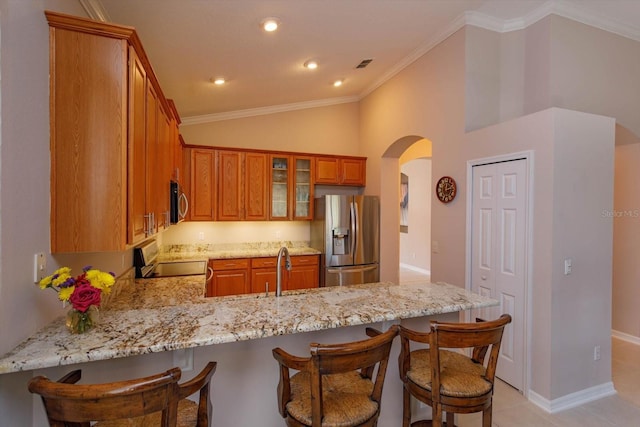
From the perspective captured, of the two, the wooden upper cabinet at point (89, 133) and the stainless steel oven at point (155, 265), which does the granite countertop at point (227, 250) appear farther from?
the wooden upper cabinet at point (89, 133)

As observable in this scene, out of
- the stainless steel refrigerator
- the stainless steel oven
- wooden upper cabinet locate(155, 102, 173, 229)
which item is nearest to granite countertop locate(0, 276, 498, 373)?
wooden upper cabinet locate(155, 102, 173, 229)

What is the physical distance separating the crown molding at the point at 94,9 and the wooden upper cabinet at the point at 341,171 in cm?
325

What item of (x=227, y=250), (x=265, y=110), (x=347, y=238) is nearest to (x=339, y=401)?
(x=347, y=238)

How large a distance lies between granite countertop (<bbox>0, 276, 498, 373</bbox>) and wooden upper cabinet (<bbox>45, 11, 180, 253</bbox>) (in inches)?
15.8

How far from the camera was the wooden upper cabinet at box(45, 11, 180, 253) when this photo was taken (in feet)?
4.77

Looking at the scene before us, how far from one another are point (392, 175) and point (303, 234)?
1.74 m

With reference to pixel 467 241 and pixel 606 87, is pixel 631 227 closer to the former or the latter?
pixel 606 87

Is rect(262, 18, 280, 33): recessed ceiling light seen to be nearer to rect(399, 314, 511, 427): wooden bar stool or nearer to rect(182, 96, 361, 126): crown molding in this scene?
rect(182, 96, 361, 126): crown molding

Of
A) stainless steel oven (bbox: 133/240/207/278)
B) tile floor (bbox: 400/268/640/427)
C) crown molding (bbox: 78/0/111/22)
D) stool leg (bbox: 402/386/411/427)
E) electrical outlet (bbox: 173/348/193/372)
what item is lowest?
tile floor (bbox: 400/268/640/427)

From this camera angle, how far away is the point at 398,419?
203 centimetres

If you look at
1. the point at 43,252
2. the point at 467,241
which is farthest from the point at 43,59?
the point at 467,241

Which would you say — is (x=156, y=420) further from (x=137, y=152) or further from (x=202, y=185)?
(x=202, y=185)

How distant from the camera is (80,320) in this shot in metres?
1.33

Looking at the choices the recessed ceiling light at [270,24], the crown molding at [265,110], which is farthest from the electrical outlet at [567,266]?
the crown molding at [265,110]
